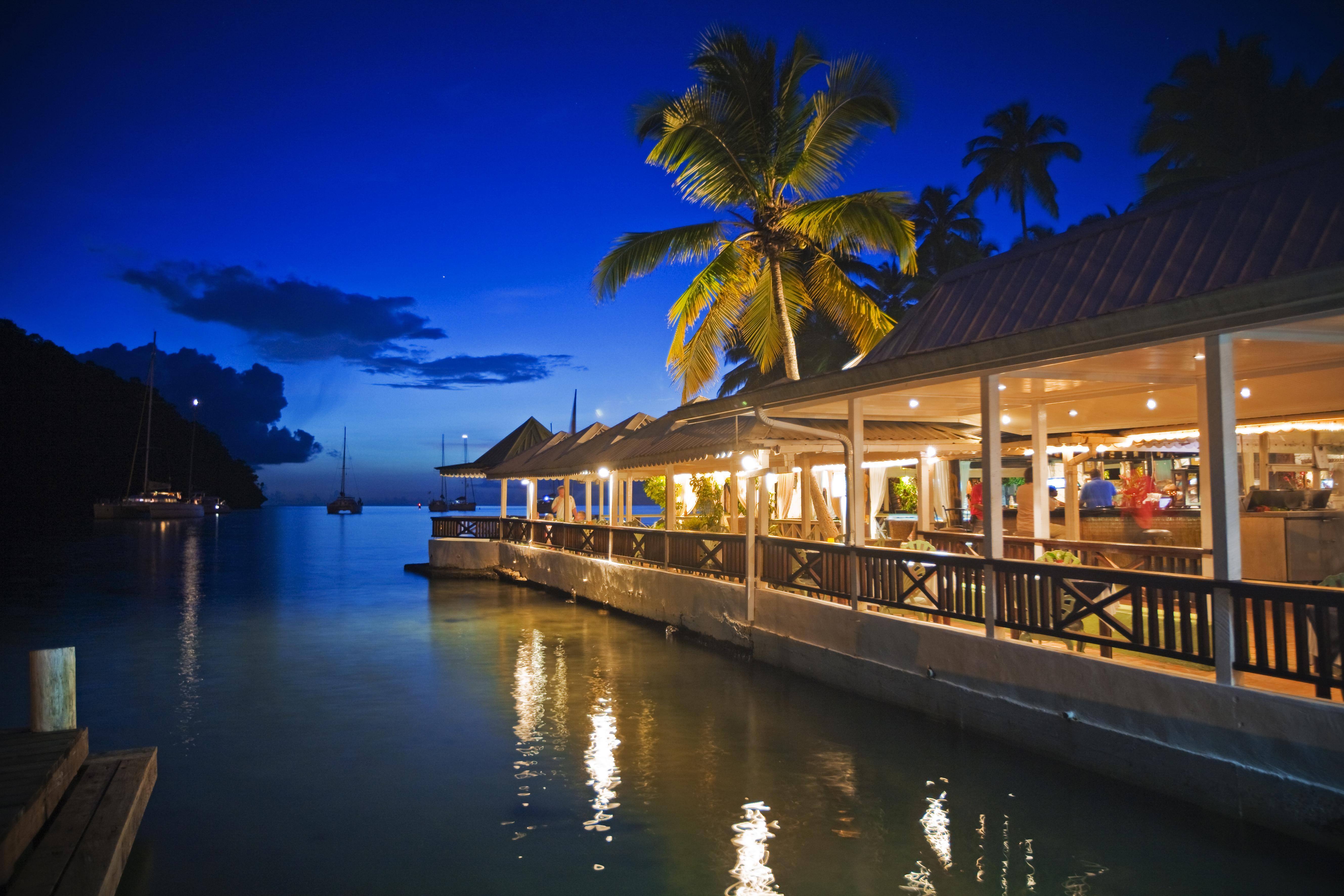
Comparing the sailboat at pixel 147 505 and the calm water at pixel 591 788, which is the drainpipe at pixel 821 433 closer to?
the calm water at pixel 591 788

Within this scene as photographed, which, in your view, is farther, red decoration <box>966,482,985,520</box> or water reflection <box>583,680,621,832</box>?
red decoration <box>966,482,985,520</box>

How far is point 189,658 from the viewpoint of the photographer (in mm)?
14664

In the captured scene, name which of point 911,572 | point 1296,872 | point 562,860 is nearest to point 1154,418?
point 911,572

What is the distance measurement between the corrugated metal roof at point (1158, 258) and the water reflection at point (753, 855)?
4.33 meters

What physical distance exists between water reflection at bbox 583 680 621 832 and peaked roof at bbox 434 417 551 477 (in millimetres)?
19518

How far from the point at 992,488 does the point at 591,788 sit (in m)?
4.54

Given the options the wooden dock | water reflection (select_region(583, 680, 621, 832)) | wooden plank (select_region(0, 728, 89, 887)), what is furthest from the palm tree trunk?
wooden plank (select_region(0, 728, 89, 887))

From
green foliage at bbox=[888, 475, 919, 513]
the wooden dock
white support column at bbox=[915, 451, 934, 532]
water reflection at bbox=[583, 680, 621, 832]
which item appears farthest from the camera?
green foliage at bbox=[888, 475, 919, 513]

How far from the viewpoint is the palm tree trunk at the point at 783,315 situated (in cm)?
1597

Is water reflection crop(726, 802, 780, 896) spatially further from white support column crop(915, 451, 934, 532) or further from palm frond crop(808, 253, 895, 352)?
palm frond crop(808, 253, 895, 352)

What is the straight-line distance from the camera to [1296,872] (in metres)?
5.08

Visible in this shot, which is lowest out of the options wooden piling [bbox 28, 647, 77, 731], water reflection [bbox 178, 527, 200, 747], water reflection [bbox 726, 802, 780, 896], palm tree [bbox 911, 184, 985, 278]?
water reflection [bbox 178, 527, 200, 747]

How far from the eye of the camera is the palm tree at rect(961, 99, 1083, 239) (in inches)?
1310

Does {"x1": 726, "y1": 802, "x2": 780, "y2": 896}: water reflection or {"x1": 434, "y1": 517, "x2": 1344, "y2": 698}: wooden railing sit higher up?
{"x1": 434, "y1": 517, "x2": 1344, "y2": 698}: wooden railing
